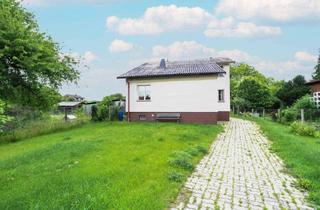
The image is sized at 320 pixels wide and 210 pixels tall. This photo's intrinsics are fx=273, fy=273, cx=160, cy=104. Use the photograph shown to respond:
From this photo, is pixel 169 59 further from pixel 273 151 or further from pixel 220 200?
pixel 220 200

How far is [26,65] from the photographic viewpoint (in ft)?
27.9

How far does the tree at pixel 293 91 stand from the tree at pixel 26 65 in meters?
27.7

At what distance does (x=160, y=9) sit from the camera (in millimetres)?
18375

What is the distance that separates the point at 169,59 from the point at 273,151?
16.0 m

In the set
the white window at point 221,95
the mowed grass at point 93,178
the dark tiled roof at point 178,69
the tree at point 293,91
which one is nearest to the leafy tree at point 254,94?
the tree at point 293,91

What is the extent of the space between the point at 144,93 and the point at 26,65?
12082 millimetres

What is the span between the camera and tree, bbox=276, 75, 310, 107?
3203 centimetres

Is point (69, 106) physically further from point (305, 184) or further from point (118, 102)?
point (305, 184)

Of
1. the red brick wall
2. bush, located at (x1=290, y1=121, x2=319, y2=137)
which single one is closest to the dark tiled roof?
the red brick wall

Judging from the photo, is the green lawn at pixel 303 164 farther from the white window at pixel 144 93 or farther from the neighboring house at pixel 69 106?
the neighboring house at pixel 69 106

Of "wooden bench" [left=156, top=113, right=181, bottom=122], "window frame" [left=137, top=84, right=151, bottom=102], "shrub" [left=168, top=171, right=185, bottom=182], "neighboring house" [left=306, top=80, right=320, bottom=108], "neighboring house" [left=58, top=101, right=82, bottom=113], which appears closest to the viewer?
"shrub" [left=168, top=171, right=185, bottom=182]

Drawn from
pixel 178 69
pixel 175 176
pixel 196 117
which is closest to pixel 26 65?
pixel 175 176

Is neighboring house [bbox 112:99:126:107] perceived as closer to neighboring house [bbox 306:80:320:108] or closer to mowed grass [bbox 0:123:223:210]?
mowed grass [bbox 0:123:223:210]

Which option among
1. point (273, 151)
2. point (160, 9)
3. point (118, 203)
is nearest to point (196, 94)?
point (160, 9)
